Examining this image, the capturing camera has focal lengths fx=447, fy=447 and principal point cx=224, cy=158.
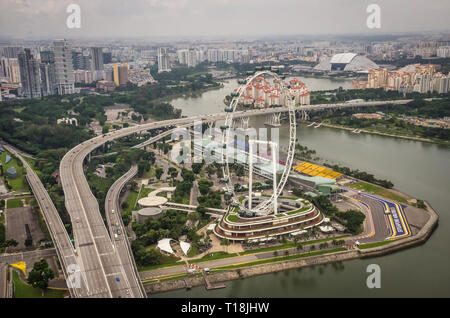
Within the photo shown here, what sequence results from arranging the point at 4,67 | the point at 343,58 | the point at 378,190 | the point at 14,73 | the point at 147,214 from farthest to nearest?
the point at 343,58
the point at 4,67
the point at 14,73
the point at 378,190
the point at 147,214

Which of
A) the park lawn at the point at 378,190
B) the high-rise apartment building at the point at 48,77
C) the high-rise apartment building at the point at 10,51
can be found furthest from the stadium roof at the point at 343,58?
the park lawn at the point at 378,190

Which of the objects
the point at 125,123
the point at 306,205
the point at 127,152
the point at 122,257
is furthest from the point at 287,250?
the point at 125,123

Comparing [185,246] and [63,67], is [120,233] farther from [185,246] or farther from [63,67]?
[63,67]

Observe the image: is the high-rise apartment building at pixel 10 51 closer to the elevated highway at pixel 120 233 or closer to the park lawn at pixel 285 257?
the elevated highway at pixel 120 233

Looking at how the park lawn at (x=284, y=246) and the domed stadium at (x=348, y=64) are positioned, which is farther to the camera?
the domed stadium at (x=348, y=64)

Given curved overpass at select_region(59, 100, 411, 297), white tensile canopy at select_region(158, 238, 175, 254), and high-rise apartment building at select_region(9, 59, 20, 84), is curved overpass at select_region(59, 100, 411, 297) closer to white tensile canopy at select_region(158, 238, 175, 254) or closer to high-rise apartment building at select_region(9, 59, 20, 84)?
white tensile canopy at select_region(158, 238, 175, 254)

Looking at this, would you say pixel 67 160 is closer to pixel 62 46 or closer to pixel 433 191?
pixel 433 191

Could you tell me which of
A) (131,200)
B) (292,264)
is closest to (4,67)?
(131,200)
